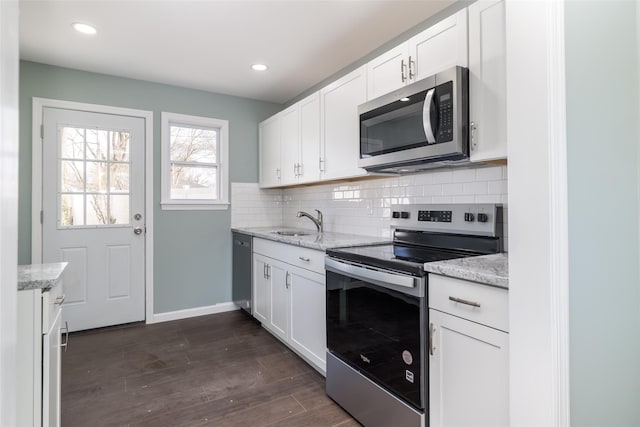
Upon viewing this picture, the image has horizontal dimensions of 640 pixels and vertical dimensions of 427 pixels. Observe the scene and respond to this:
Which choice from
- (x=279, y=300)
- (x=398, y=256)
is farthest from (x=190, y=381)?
(x=398, y=256)

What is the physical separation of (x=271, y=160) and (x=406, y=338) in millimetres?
2627

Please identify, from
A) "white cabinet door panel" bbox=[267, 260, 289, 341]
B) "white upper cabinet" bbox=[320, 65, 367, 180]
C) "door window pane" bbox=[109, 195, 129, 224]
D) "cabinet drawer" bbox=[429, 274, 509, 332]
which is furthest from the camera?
"door window pane" bbox=[109, 195, 129, 224]

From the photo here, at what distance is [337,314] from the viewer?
199 cm

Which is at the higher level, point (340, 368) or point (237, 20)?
point (237, 20)

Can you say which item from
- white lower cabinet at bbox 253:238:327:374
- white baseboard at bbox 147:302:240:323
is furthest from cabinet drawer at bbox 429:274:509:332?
white baseboard at bbox 147:302:240:323

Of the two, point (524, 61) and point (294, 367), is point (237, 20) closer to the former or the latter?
point (524, 61)

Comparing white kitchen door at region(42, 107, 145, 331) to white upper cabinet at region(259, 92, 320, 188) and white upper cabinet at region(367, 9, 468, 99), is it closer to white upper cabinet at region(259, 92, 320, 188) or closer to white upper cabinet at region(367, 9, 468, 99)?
white upper cabinet at region(259, 92, 320, 188)

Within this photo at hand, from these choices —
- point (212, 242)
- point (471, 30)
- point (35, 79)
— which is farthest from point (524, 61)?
point (35, 79)

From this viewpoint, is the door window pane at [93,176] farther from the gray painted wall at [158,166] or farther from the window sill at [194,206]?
the window sill at [194,206]

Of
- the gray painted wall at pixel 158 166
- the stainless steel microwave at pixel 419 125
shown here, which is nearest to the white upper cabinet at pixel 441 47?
the stainless steel microwave at pixel 419 125

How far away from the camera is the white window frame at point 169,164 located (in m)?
3.50

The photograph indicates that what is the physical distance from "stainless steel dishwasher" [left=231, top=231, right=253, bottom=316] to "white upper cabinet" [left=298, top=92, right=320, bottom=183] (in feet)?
2.99

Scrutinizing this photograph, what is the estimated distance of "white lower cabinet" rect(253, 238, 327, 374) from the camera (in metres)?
2.25

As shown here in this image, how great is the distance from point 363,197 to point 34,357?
88.1 inches
